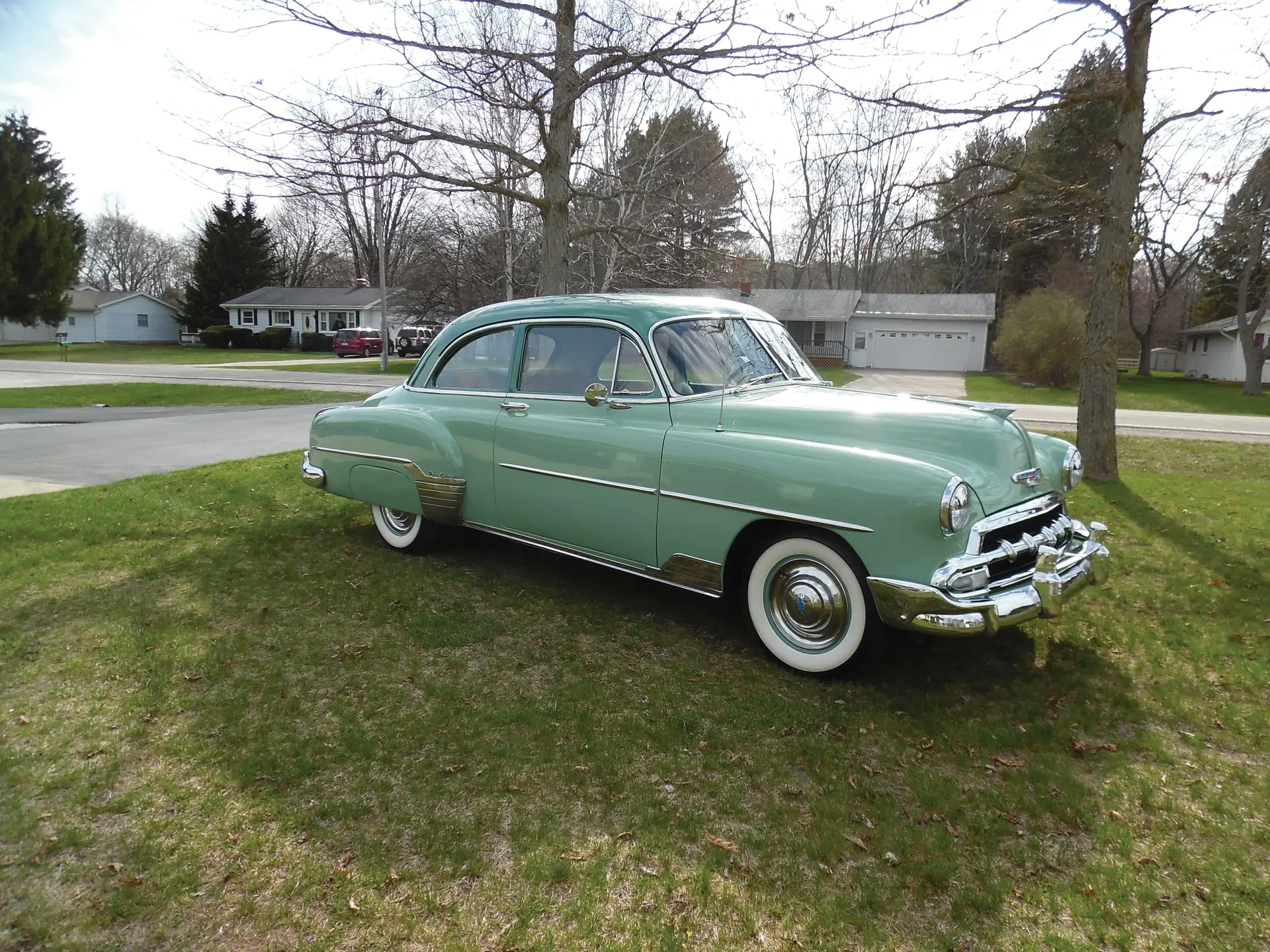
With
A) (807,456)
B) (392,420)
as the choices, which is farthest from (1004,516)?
(392,420)

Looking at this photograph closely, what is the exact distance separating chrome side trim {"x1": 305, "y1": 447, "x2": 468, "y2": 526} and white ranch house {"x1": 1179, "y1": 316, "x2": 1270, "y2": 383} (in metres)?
36.6

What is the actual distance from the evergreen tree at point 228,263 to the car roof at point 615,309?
184ft

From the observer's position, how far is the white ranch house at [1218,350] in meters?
32.6

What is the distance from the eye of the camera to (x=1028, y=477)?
3.82m

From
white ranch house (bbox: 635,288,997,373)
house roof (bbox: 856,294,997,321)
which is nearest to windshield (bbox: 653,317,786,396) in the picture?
white ranch house (bbox: 635,288,997,373)

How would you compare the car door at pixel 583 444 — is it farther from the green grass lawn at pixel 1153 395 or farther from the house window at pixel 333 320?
the house window at pixel 333 320

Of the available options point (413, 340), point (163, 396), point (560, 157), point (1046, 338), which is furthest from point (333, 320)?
point (560, 157)

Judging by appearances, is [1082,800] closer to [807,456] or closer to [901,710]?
[901,710]

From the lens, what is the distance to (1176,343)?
48781mm

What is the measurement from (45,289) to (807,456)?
50.8 meters

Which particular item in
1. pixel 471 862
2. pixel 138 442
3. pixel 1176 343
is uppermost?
pixel 1176 343

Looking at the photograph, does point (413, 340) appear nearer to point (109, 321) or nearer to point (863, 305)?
point (863, 305)

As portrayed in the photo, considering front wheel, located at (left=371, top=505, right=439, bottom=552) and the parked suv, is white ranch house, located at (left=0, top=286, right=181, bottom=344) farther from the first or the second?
front wheel, located at (left=371, top=505, right=439, bottom=552)

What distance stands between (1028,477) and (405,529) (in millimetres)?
4215
